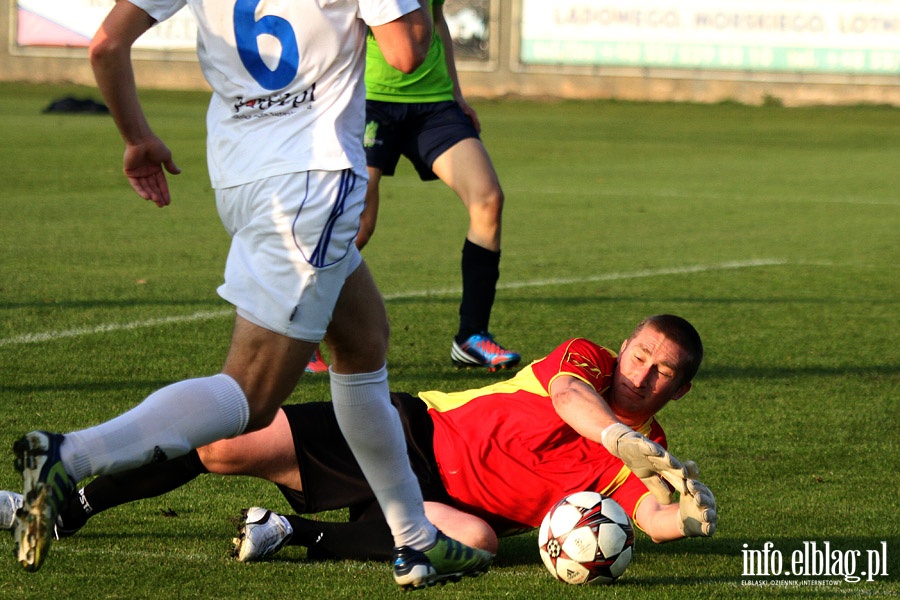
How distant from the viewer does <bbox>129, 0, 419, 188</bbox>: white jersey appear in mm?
3021

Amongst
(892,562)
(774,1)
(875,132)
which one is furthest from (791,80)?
(892,562)

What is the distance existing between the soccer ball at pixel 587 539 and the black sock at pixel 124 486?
0.95 meters

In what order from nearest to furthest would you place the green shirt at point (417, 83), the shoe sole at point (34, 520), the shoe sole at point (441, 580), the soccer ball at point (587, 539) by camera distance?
the shoe sole at point (34, 520)
the shoe sole at point (441, 580)
the soccer ball at point (587, 539)
the green shirt at point (417, 83)

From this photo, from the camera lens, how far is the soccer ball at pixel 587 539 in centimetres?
346

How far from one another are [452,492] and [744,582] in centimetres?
81

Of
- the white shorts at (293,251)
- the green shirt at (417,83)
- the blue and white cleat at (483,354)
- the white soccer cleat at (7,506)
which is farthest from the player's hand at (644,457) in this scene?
the green shirt at (417,83)

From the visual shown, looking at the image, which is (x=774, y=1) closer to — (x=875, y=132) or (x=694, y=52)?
(x=694, y=52)

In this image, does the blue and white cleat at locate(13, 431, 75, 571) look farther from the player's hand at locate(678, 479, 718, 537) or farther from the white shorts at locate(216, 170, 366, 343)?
the player's hand at locate(678, 479, 718, 537)

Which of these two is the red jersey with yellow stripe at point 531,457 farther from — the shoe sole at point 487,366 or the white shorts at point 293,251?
the shoe sole at point 487,366

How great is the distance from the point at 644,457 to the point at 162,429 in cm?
114

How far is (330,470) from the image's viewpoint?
380 cm

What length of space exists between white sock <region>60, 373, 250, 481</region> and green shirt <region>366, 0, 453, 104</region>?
3.88 meters

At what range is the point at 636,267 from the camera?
9.73 m

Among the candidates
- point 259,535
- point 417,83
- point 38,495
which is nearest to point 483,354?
point 417,83
